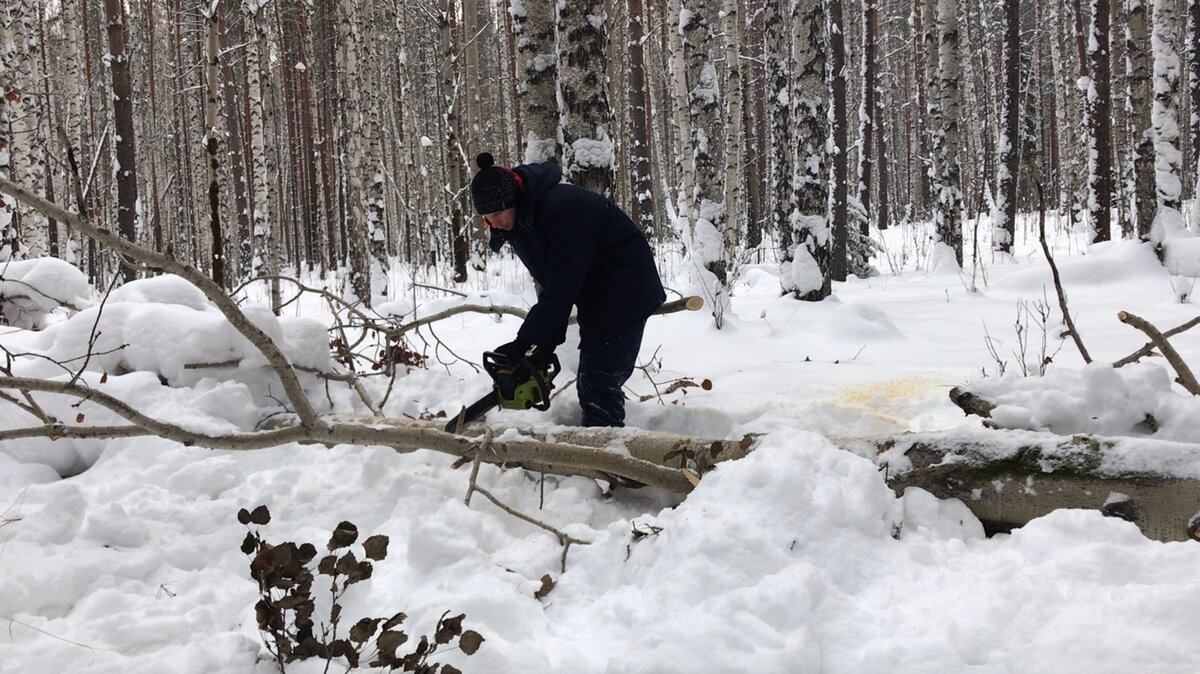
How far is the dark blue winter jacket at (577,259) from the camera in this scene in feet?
9.75

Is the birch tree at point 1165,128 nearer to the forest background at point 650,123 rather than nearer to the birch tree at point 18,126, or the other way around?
the forest background at point 650,123

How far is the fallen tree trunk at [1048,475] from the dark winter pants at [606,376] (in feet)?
4.60

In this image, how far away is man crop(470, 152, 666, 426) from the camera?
9.75ft

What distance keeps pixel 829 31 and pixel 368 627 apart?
11.8 m

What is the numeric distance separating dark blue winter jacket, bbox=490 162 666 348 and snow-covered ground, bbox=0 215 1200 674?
1.60 feet

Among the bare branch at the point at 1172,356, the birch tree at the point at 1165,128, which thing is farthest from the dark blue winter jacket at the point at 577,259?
the birch tree at the point at 1165,128

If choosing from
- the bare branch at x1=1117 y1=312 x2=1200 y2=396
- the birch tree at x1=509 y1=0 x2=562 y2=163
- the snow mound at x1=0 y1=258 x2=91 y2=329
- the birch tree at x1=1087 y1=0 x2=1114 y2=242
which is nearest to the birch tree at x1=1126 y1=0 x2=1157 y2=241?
the birch tree at x1=1087 y1=0 x2=1114 y2=242

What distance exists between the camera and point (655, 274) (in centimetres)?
347

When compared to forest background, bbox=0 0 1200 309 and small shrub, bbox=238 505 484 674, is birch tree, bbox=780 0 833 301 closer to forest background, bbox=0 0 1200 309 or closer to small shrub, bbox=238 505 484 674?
forest background, bbox=0 0 1200 309

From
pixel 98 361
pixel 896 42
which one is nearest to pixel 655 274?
pixel 98 361

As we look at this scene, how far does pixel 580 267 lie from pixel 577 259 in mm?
36

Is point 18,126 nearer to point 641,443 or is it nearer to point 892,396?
point 641,443

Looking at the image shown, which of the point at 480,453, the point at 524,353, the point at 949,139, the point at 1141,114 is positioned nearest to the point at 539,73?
the point at 524,353

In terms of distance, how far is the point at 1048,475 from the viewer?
2.08 meters
